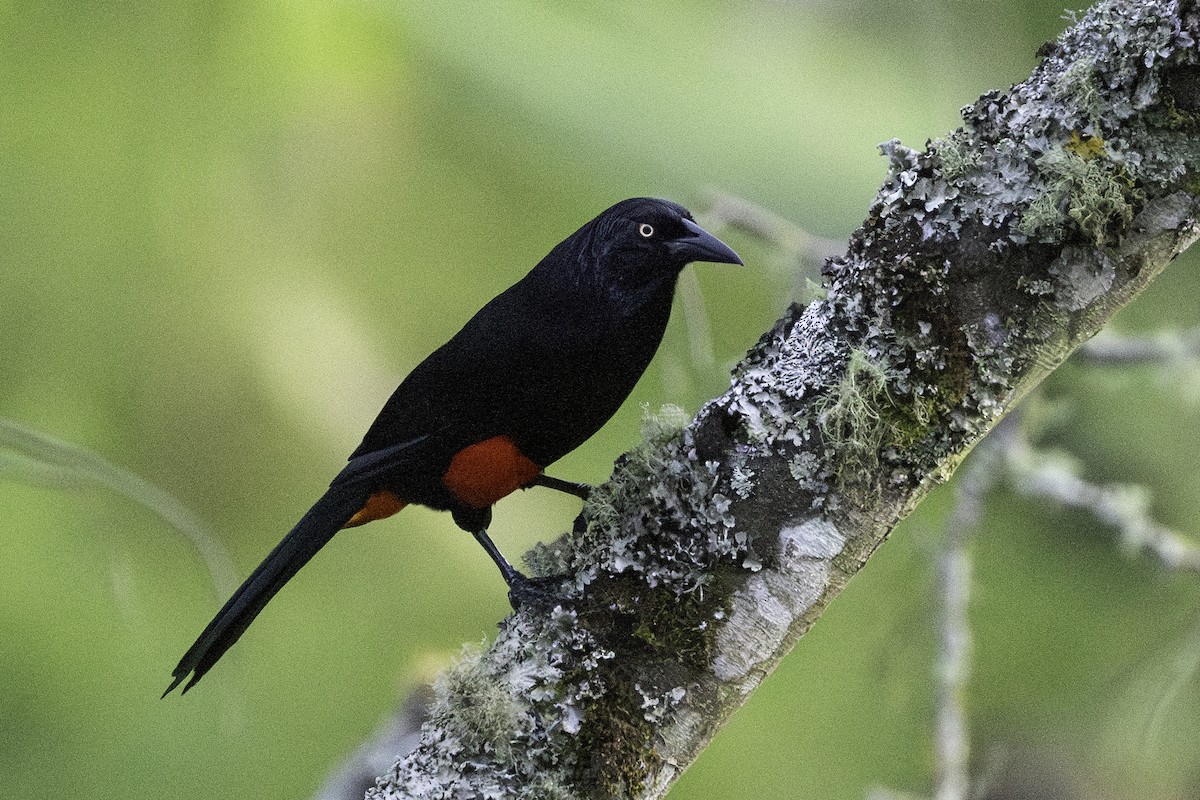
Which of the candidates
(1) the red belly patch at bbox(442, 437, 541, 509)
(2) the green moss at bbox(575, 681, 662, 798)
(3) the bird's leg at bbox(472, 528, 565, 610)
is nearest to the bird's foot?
(3) the bird's leg at bbox(472, 528, 565, 610)

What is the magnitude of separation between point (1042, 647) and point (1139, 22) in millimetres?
2069

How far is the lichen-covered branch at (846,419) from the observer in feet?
2.88

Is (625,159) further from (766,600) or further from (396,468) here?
(766,600)

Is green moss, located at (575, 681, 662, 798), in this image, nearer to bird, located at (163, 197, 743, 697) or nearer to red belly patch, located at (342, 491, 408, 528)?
bird, located at (163, 197, 743, 697)

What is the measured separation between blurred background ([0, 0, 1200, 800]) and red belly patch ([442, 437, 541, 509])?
46 cm

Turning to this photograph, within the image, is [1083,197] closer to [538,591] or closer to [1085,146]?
[1085,146]

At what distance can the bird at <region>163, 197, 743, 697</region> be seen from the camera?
4.41 ft

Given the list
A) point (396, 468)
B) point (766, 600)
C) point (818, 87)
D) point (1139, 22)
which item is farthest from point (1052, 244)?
point (818, 87)

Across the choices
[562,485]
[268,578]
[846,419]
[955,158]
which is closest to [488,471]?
[562,485]

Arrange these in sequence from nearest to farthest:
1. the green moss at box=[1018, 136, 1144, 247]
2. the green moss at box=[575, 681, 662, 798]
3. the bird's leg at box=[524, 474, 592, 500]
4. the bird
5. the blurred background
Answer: the green moss at box=[1018, 136, 1144, 247]
the green moss at box=[575, 681, 662, 798]
the bird
the bird's leg at box=[524, 474, 592, 500]
the blurred background

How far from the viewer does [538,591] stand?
1073 mm

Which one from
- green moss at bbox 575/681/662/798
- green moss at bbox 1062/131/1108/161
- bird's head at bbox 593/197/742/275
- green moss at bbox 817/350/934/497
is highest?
green moss at bbox 1062/131/1108/161

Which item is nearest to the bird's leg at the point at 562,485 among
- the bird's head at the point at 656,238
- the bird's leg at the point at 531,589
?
the bird's leg at the point at 531,589

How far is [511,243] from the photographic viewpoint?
216cm
